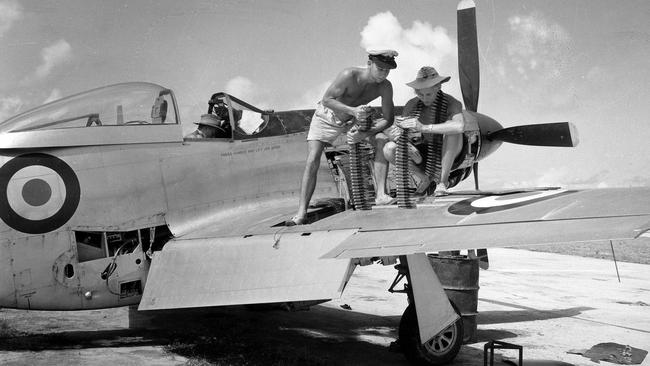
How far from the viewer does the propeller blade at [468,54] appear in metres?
8.41

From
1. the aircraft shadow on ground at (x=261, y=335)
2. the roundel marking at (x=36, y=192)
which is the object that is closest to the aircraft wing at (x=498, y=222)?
the aircraft shadow on ground at (x=261, y=335)

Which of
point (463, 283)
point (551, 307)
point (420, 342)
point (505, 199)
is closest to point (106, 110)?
point (420, 342)

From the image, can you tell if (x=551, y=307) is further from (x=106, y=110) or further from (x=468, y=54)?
(x=106, y=110)

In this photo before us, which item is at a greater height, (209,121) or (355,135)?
(209,121)

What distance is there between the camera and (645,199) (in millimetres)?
4246

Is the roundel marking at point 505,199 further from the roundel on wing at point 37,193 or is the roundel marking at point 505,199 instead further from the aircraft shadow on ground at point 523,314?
the roundel on wing at point 37,193

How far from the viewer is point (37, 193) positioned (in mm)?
5875

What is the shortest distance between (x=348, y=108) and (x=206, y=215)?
1971mm

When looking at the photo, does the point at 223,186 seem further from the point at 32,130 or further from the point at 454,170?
the point at 454,170

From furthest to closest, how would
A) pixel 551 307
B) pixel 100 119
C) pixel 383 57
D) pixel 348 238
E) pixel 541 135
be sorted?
pixel 551 307
pixel 541 135
pixel 100 119
pixel 383 57
pixel 348 238

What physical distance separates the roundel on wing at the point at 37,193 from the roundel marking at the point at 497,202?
3730 millimetres

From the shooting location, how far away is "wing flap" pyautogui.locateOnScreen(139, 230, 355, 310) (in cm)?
470

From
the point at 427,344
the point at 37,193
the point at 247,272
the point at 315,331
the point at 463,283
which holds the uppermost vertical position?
the point at 37,193

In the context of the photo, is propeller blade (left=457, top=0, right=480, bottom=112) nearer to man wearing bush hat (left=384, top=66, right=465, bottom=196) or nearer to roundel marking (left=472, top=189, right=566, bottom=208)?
man wearing bush hat (left=384, top=66, right=465, bottom=196)
